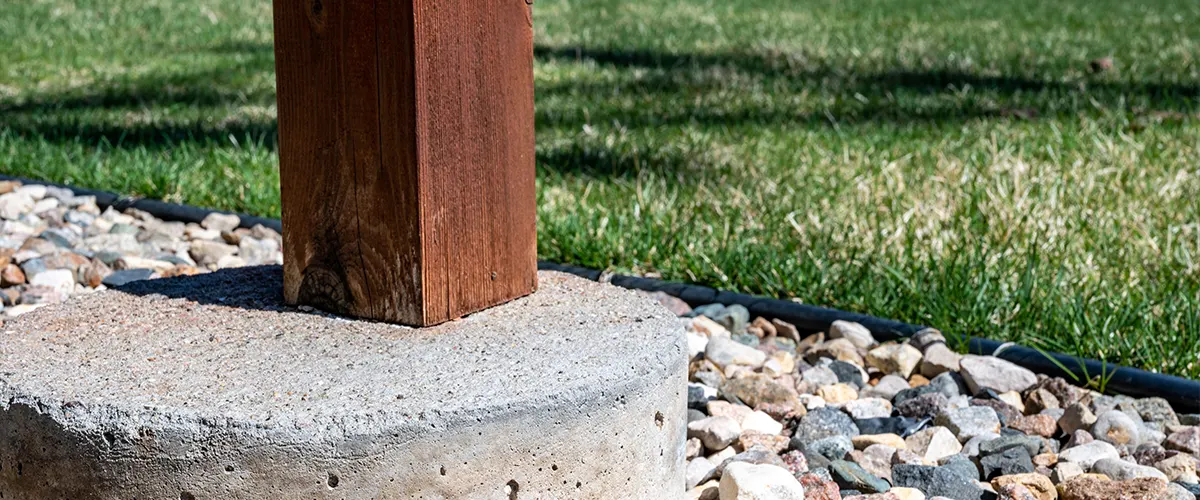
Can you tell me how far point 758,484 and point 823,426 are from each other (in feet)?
1.72

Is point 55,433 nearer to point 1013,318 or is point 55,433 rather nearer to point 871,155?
point 1013,318

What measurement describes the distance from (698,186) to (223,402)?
2712 millimetres

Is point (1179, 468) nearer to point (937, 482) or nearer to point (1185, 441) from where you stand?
point (1185, 441)

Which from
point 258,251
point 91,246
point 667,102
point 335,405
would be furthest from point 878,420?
point 667,102

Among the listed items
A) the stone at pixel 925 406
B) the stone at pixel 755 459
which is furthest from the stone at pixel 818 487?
the stone at pixel 925 406

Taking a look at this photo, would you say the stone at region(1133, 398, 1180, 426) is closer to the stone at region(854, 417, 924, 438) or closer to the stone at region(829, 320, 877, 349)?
the stone at region(854, 417, 924, 438)

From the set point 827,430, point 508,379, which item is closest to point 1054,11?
point 827,430

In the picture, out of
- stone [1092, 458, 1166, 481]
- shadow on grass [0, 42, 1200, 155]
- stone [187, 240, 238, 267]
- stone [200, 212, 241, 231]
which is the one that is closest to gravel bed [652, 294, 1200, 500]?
stone [1092, 458, 1166, 481]

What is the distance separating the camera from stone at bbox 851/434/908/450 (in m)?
2.41

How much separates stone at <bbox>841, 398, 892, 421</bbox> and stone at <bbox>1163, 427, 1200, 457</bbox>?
56 cm

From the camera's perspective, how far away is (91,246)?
146 inches

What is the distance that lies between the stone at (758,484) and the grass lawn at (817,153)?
1135 millimetres

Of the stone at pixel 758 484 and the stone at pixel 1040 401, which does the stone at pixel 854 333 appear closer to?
the stone at pixel 1040 401

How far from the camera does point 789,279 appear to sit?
10.8 feet
